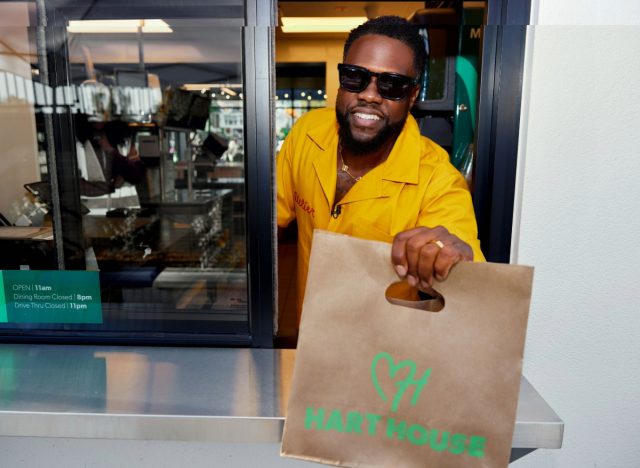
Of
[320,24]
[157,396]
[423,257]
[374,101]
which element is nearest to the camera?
[423,257]

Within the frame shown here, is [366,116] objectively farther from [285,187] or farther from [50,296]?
[50,296]

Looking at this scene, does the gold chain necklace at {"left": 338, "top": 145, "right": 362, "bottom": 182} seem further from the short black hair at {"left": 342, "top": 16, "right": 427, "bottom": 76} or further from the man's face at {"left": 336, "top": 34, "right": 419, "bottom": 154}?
the short black hair at {"left": 342, "top": 16, "right": 427, "bottom": 76}

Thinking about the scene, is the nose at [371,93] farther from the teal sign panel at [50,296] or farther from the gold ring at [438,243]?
the teal sign panel at [50,296]

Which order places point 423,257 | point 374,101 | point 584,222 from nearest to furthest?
point 423,257 → point 584,222 → point 374,101

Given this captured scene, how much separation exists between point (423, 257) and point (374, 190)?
66 centimetres

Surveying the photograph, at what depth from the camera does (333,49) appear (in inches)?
285

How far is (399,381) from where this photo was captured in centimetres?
88

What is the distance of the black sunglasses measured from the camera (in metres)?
1.38

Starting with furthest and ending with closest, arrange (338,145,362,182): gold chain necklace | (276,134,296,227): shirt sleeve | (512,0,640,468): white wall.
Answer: (276,134,296,227): shirt sleeve → (338,145,362,182): gold chain necklace → (512,0,640,468): white wall

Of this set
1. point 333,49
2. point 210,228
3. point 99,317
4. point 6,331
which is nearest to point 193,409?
point 99,317

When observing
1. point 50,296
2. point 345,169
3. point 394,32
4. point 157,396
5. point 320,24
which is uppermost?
point 320,24

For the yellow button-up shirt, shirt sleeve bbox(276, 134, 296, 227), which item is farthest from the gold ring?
shirt sleeve bbox(276, 134, 296, 227)

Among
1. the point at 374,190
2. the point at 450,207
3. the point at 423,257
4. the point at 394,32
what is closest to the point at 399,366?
the point at 423,257

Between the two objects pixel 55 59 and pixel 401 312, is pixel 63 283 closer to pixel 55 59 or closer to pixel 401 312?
pixel 55 59
